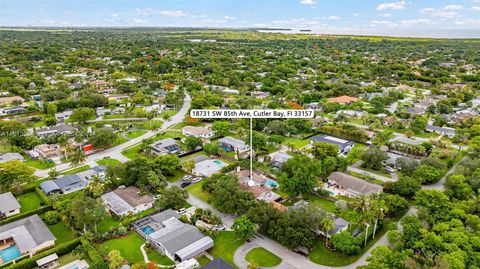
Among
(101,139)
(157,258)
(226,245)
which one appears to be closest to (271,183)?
(226,245)

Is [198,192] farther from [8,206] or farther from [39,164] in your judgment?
[39,164]

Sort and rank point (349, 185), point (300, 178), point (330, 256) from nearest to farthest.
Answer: point (330, 256), point (300, 178), point (349, 185)

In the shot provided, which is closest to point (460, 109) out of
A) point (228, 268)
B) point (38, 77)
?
point (228, 268)

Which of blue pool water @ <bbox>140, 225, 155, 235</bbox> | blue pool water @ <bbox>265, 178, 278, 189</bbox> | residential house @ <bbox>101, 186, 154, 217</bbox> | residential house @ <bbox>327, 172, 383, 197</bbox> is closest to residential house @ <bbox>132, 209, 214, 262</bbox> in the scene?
blue pool water @ <bbox>140, 225, 155, 235</bbox>

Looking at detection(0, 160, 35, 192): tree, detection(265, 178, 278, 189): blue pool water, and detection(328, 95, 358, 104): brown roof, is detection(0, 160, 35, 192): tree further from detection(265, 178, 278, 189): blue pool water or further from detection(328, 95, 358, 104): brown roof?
detection(328, 95, 358, 104): brown roof

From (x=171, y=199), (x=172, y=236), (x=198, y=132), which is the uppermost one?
(x=198, y=132)

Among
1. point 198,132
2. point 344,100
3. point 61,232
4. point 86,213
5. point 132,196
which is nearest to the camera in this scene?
point 86,213

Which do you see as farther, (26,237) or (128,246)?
(128,246)

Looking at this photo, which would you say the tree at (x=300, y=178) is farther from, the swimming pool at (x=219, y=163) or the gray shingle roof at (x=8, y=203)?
the gray shingle roof at (x=8, y=203)
